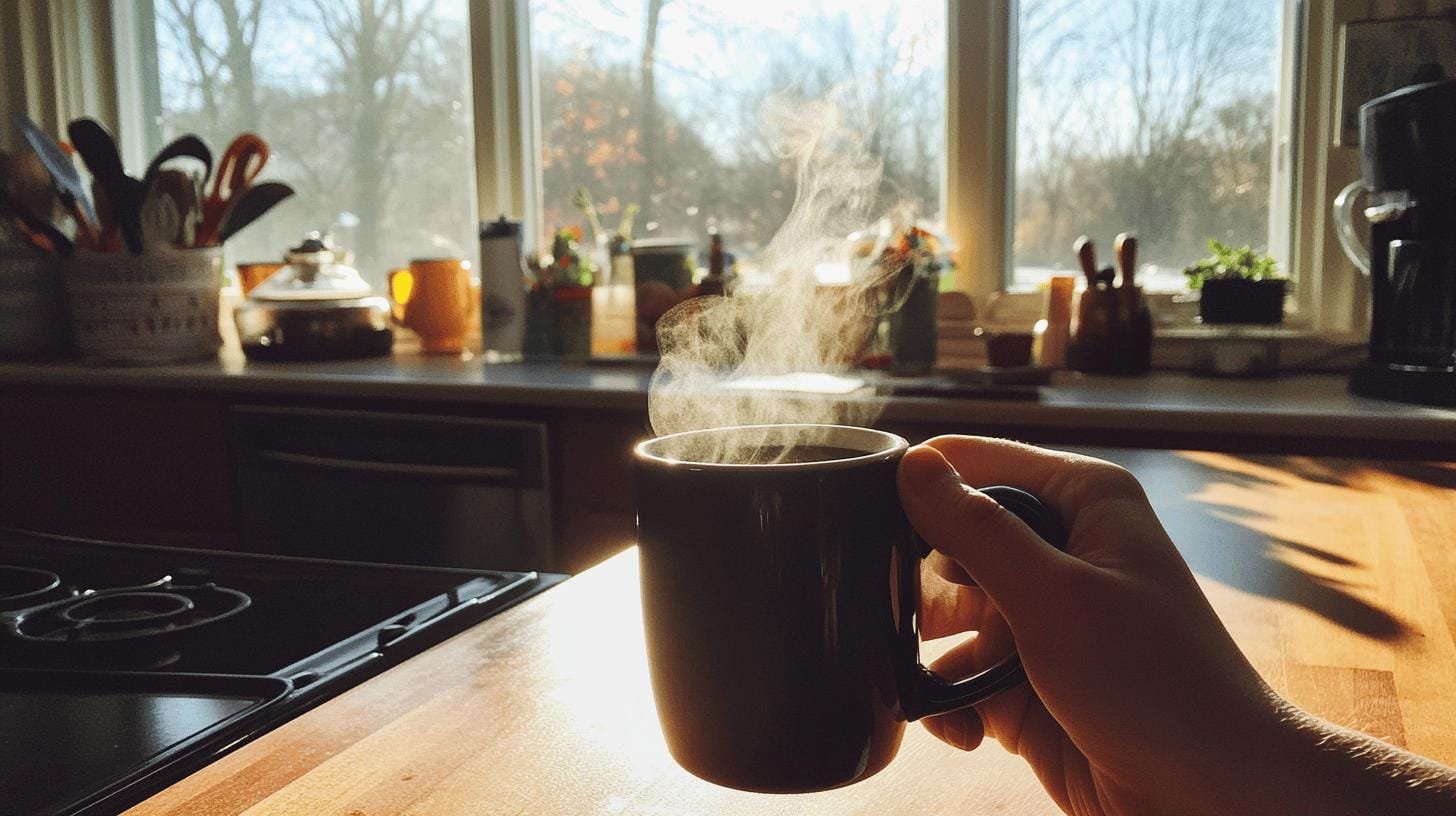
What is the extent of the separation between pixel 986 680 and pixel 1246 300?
5.63 feet

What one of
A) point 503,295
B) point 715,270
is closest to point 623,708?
point 715,270

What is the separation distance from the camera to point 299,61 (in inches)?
115

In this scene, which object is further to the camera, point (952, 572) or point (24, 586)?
point (24, 586)

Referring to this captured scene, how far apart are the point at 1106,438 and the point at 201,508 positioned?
1.59m

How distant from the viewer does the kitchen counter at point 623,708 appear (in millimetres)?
463

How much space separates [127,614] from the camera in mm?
716

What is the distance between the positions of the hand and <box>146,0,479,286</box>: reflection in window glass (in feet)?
8.25

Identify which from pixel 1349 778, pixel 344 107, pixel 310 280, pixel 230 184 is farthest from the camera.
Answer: pixel 344 107

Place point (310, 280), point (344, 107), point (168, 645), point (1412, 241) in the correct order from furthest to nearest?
point (344, 107), point (310, 280), point (1412, 241), point (168, 645)

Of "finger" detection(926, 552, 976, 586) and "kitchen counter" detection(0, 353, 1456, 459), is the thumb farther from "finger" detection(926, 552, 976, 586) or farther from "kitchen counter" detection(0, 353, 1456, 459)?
"kitchen counter" detection(0, 353, 1456, 459)

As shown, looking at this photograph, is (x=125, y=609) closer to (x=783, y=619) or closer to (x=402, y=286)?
(x=783, y=619)

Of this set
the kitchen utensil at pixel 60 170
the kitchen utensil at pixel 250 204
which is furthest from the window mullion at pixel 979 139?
the kitchen utensil at pixel 60 170

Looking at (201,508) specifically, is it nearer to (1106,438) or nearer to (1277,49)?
(1106,438)

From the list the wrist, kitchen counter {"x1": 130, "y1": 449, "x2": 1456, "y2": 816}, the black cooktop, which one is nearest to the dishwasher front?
the black cooktop
